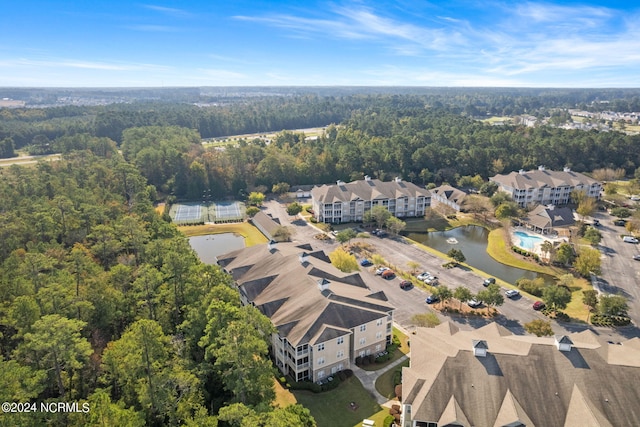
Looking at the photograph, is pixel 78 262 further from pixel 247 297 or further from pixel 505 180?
pixel 505 180

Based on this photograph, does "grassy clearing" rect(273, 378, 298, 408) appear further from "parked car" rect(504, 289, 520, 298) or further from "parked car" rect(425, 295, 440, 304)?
"parked car" rect(504, 289, 520, 298)

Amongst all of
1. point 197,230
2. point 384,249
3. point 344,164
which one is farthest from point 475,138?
point 197,230

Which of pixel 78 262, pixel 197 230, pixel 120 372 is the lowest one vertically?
pixel 197 230

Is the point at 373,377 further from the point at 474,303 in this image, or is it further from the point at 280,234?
the point at 280,234

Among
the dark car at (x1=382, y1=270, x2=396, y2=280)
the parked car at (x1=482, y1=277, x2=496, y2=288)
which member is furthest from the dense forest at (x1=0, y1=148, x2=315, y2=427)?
the parked car at (x1=482, y1=277, x2=496, y2=288)

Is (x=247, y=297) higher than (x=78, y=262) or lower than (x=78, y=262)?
lower

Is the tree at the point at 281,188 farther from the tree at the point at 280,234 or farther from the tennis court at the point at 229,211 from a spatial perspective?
the tree at the point at 280,234
